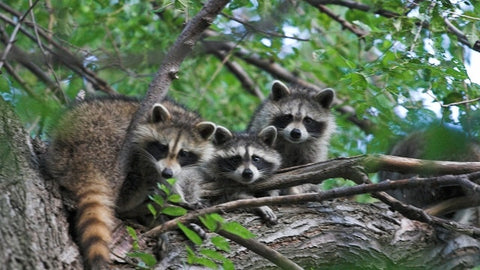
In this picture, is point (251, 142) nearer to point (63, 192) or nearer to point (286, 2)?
point (286, 2)

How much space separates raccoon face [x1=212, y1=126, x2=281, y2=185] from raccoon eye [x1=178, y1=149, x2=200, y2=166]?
340 mm

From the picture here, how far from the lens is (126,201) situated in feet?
14.3

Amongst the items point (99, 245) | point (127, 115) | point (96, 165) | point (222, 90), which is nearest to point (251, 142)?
point (127, 115)

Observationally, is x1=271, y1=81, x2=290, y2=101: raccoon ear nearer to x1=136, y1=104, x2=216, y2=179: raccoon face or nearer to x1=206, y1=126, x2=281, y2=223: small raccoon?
x1=206, y1=126, x2=281, y2=223: small raccoon

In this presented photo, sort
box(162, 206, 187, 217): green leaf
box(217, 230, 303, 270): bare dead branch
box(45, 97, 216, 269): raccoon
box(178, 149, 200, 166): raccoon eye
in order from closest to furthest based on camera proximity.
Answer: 1. box(162, 206, 187, 217): green leaf
2. box(217, 230, 303, 270): bare dead branch
3. box(45, 97, 216, 269): raccoon
4. box(178, 149, 200, 166): raccoon eye

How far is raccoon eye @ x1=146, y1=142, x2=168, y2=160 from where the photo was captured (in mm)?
4613

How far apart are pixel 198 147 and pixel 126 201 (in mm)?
833

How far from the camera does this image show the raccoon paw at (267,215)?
4355mm

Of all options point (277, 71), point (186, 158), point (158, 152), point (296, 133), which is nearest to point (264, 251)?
point (158, 152)

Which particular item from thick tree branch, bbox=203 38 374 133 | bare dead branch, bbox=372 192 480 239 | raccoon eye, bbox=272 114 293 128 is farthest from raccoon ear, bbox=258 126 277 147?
thick tree branch, bbox=203 38 374 133

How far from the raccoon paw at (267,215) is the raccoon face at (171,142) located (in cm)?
63

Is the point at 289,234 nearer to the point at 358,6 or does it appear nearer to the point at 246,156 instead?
the point at 246,156

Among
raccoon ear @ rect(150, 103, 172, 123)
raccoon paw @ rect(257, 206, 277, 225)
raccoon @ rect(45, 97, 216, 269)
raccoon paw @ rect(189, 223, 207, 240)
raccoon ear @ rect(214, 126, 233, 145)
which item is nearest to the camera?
raccoon @ rect(45, 97, 216, 269)

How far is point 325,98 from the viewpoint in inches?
250
